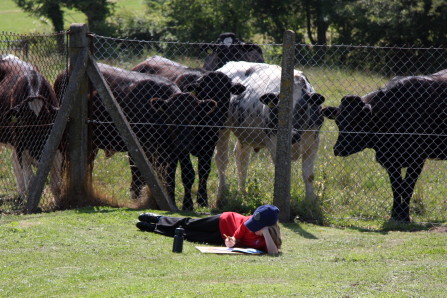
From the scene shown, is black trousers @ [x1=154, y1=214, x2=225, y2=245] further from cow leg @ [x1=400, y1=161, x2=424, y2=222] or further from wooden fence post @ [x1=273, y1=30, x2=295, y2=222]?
cow leg @ [x1=400, y1=161, x2=424, y2=222]

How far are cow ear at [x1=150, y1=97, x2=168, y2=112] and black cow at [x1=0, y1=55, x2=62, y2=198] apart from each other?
1311mm

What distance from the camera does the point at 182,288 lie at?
A: 635 cm

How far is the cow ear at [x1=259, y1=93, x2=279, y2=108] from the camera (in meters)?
11.0

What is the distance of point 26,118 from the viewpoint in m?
11.1

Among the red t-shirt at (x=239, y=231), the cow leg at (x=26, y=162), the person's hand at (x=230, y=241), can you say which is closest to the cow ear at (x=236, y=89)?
the cow leg at (x=26, y=162)

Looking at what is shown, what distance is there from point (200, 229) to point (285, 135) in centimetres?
192

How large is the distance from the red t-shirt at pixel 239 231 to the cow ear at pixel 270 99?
8.67 feet

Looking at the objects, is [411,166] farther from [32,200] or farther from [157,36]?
[157,36]

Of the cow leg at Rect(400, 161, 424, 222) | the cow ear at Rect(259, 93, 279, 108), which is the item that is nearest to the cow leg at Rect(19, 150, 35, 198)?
the cow ear at Rect(259, 93, 279, 108)

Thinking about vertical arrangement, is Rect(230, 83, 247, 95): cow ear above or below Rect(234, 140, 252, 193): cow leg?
above

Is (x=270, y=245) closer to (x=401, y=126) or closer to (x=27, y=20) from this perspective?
(x=401, y=126)

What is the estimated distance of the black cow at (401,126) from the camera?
1073 cm

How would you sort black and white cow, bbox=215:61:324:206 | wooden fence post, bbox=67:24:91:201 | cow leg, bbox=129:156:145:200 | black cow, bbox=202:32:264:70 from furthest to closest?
1. black cow, bbox=202:32:264:70
2. black and white cow, bbox=215:61:324:206
3. cow leg, bbox=129:156:145:200
4. wooden fence post, bbox=67:24:91:201

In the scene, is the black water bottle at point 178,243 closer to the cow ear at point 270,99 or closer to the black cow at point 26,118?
the black cow at point 26,118
